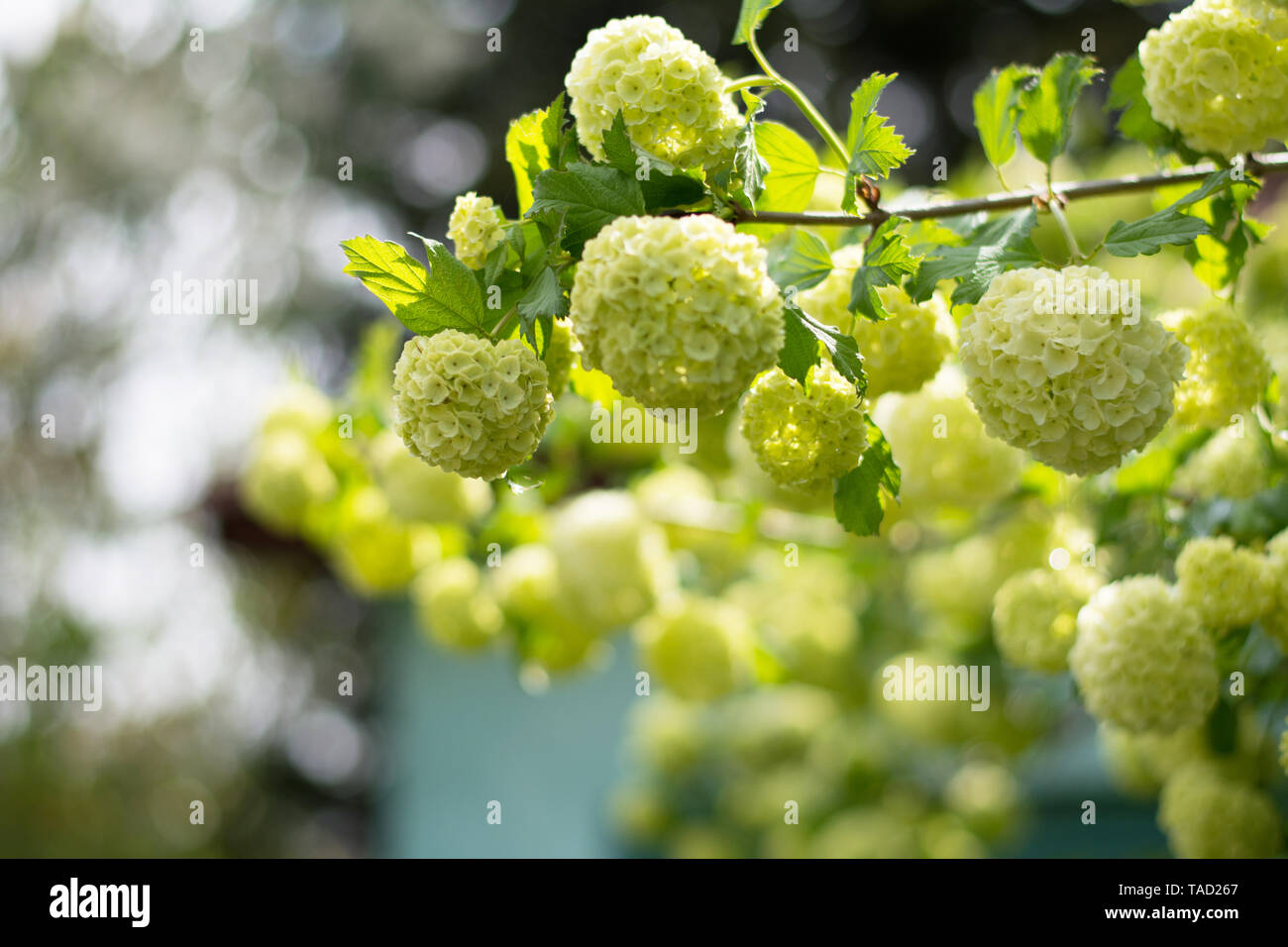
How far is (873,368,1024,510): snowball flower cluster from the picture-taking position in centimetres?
86

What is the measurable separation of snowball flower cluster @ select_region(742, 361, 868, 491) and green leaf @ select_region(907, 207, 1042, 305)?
7 cm

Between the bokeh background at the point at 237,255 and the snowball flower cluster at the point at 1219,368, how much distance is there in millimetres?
2855

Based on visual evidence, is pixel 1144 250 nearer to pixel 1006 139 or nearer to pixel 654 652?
pixel 1006 139

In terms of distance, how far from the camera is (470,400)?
53 centimetres

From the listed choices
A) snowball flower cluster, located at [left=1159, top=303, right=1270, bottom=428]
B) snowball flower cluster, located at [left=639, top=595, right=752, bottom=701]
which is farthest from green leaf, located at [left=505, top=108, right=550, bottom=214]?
snowball flower cluster, located at [left=639, top=595, right=752, bottom=701]

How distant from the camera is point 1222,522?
80 cm

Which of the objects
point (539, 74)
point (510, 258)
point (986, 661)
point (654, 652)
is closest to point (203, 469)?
point (539, 74)

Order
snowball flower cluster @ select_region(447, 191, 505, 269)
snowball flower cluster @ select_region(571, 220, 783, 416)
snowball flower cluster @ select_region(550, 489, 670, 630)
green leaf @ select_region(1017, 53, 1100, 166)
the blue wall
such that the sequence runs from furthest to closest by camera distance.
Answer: the blue wall < snowball flower cluster @ select_region(550, 489, 670, 630) < green leaf @ select_region(1017, 53, 1100, 166) < snowball flower cluster @ select_region(447, 191, 505, 269) < snowball flower cluster @ select_region(571, 220, 783, 416)

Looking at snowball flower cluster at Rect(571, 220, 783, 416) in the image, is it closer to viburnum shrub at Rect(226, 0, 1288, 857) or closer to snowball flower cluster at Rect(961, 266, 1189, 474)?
viburnum shrub at Rect(226, 0, 1288, 857)

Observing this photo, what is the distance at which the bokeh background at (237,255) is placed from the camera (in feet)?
11.9

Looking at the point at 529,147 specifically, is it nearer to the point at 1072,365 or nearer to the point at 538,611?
the point at 1072,365

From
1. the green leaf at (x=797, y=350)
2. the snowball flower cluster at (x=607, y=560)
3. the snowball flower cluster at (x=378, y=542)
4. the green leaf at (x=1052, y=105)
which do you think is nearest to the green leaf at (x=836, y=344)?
the green leaf at (x=797, y=350)

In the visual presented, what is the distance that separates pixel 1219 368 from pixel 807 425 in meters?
0.32

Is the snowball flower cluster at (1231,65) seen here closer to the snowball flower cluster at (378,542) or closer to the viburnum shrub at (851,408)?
the viburnum shrub at (851,408)
